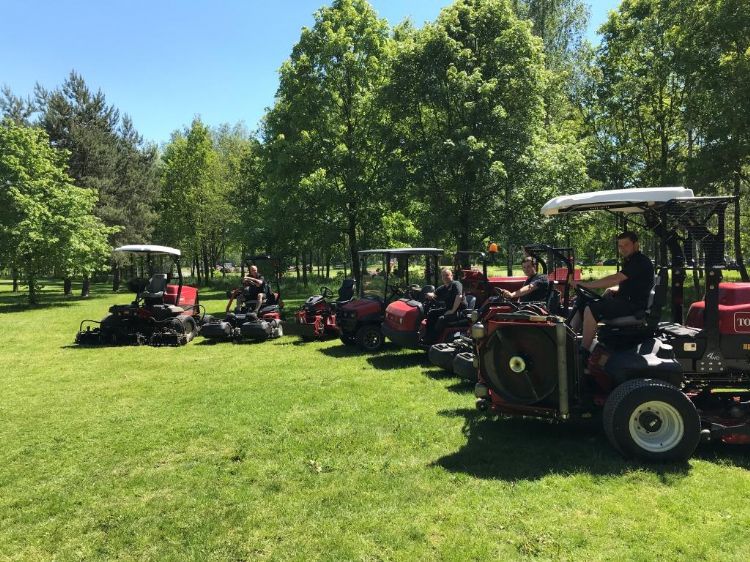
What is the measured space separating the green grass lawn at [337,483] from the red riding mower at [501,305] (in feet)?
1.53

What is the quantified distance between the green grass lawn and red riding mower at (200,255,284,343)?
4.77 metres

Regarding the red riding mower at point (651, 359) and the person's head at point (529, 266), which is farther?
the person's head at point (529, 266)

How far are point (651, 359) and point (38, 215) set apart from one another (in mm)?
25857

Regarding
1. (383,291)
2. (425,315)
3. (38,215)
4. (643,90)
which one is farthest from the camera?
(38,215)

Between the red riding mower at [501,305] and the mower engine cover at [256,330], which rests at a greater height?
the red riding mower at [501,305]

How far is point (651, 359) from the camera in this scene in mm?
5023

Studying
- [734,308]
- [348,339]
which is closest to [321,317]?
[348,339]

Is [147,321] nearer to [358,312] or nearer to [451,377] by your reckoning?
[358,312]

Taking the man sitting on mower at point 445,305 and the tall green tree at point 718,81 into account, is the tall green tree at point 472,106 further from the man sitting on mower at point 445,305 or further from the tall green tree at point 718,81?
the man sitting on mower at point 445,305

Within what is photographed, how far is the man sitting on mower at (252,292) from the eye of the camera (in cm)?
1366

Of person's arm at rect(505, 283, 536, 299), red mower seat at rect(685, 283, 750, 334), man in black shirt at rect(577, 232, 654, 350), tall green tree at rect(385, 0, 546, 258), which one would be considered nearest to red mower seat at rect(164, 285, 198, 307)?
tall green tree at rect(385, 0, 546, 258)

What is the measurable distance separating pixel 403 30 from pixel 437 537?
2173 centimetres

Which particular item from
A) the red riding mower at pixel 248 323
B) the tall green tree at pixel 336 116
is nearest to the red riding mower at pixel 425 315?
the red riding mower at pixel 248 323

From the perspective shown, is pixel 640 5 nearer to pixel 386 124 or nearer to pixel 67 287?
pixel 386 124
